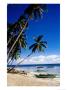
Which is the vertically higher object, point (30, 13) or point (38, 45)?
point (30, 13)

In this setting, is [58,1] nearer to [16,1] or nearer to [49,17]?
[49,17]

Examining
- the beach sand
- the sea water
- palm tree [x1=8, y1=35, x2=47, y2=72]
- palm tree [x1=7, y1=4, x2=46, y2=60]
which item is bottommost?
the beach sand

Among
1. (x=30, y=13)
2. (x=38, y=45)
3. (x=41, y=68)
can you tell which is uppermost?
(x=30, y=13)

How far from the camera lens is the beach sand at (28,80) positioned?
8.32ft

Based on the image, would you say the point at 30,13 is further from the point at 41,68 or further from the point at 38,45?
the point at 41,68

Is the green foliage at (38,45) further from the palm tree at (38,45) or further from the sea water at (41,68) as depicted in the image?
the sea water at (41,68)

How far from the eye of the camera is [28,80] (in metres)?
2.55

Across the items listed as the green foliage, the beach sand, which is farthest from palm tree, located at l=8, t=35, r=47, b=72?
the beach sand

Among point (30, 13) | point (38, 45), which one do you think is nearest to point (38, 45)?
point (38, 45)

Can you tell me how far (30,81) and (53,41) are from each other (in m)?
0.48

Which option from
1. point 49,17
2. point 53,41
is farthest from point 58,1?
point 53,41

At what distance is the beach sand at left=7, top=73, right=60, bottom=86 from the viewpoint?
2535 millimetres

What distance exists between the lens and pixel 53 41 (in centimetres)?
256

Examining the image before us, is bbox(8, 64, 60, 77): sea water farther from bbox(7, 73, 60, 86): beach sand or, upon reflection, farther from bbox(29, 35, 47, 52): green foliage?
bbox(29, 35, 47, 52): green foliage
